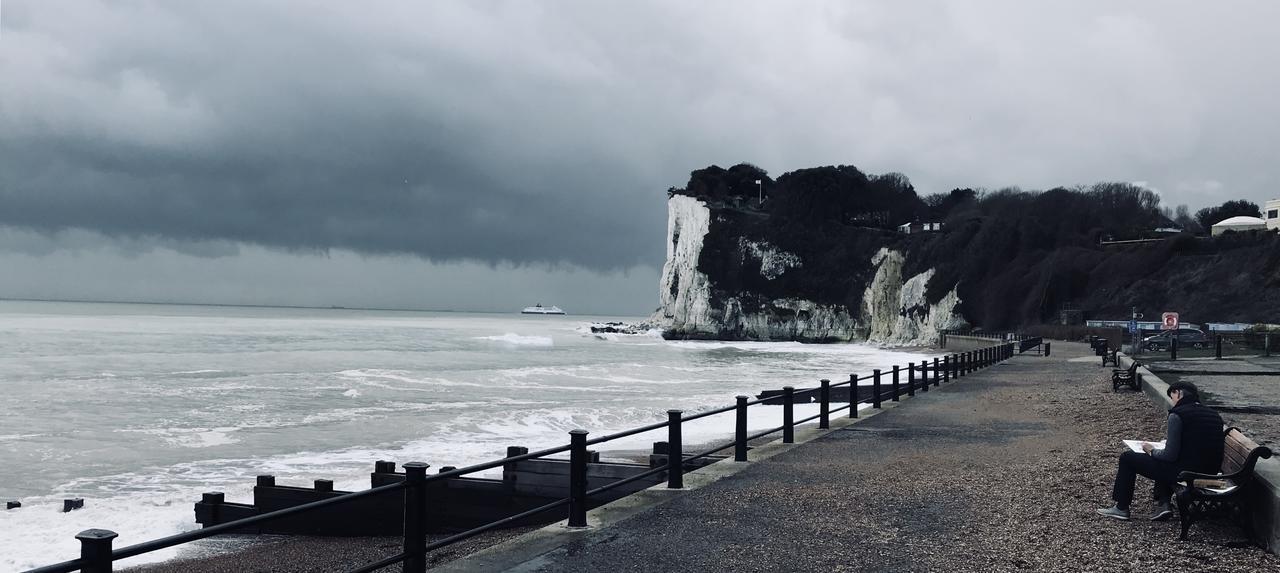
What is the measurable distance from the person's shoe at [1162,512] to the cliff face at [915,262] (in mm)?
78170

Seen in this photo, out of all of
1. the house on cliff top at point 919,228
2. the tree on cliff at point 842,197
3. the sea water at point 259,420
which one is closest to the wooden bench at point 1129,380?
the sea water at point 259,420

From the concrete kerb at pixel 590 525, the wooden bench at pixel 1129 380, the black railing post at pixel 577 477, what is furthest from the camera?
the wooden bench at pixel 1129 380

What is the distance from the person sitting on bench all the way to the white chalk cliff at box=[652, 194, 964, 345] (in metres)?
113

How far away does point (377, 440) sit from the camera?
2489 centimetres

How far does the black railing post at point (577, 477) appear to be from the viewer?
7.44m

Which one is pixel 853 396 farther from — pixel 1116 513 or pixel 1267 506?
pixel 1267 506

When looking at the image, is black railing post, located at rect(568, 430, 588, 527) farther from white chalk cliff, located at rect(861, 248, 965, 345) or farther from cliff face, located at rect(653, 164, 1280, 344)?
white chalk cliff, located at rect(861, 248, 965, 345)

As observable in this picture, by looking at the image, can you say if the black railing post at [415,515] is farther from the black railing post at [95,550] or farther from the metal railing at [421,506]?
the black railing post at [95,550]

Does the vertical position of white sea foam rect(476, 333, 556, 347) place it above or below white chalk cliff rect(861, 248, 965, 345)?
below

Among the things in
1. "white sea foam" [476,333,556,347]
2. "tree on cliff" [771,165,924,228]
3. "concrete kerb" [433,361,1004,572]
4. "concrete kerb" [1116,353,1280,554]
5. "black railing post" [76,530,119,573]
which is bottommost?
"white sea foam" [476,333,556,347]

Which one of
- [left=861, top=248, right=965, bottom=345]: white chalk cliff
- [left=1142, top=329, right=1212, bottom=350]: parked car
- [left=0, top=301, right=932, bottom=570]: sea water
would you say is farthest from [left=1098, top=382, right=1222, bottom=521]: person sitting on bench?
[left=861, top=248, right=965, bottom=345]: white chalk cliff

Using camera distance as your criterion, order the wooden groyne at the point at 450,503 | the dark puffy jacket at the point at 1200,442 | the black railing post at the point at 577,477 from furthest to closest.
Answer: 1. the wooden groyne at the point at 450,503
2. the dark puffy jacket at the point at 1200,442
3. the black railing post at the point at 577,477

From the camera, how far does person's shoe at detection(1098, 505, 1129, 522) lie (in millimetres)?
8039

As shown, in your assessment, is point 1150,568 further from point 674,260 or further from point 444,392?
point 674,260
